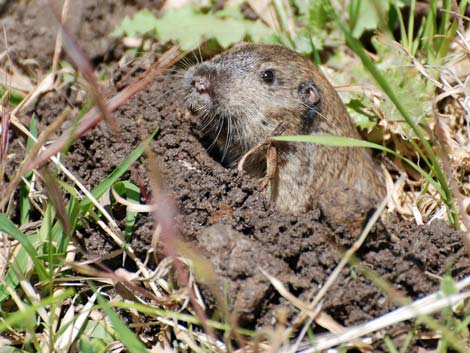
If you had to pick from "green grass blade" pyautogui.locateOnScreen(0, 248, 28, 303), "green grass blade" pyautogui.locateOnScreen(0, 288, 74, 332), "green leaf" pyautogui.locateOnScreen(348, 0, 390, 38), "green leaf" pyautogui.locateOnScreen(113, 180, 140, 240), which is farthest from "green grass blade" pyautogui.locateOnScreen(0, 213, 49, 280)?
"green leaf" pyautogui.locateOnScreen(348, 0, 390, 38)

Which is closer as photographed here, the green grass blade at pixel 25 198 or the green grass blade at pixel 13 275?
the green grass blade at pixel 13 275

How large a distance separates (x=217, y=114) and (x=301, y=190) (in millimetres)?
728

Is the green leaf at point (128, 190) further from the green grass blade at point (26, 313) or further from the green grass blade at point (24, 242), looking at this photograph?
the green grass blade at point (26, 313)

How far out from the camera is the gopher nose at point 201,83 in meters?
4.33

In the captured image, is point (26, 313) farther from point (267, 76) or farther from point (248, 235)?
point (267, 76)

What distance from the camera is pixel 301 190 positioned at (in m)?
4.45

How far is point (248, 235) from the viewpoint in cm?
373

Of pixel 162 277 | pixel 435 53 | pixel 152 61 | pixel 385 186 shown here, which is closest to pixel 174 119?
pixel 152 61

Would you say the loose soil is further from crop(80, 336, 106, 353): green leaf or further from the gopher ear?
the gopher ear

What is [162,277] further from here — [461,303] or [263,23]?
[263,23]

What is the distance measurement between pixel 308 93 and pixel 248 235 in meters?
1.22

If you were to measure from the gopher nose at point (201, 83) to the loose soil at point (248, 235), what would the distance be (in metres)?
0.27

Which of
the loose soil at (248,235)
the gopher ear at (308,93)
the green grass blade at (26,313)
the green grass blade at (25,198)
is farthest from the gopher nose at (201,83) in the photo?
the green grass blade at (26,313)

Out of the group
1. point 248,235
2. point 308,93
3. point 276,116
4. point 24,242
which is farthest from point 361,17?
point 24,242
